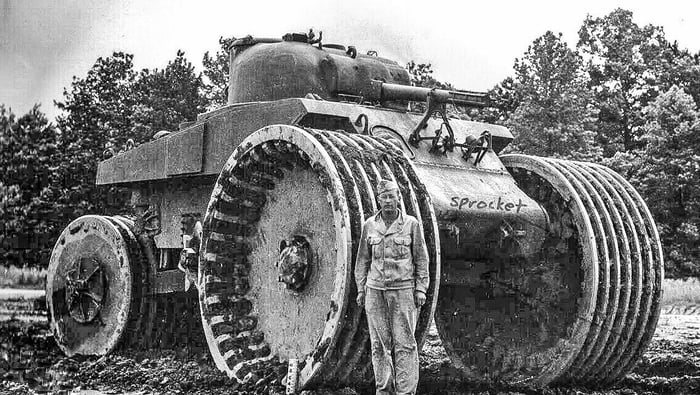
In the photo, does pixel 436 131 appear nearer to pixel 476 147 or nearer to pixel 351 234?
pixel 476 147

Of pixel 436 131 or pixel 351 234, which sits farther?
pixel 436 131

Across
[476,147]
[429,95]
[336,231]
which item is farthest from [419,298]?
[476,147]

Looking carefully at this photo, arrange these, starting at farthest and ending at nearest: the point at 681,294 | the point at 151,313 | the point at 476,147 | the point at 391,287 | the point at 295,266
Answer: the point at 681,294
the point at 151,313
the point at 476,147
the point at 295,266
the point at 391,287

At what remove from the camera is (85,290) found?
36.9ft

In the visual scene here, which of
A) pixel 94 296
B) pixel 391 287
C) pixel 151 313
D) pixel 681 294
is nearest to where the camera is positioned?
pixel 391 287

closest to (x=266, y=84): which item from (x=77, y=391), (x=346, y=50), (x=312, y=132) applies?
(x=346, y=50)

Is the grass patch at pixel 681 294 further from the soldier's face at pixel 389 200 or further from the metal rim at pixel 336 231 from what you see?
the soldier's face at pixel 389 200

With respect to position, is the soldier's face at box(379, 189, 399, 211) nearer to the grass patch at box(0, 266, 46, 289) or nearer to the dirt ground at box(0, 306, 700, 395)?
the dirt ground at box(0, 306, 700, 395)

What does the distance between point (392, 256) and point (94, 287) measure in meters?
5.54

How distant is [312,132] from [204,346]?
4728 mm

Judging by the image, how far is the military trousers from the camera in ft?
22.0

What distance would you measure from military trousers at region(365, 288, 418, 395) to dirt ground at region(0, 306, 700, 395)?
0.34m

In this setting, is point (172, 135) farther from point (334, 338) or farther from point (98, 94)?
point (98, 94)

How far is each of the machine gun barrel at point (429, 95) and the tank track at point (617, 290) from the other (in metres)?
1.19
